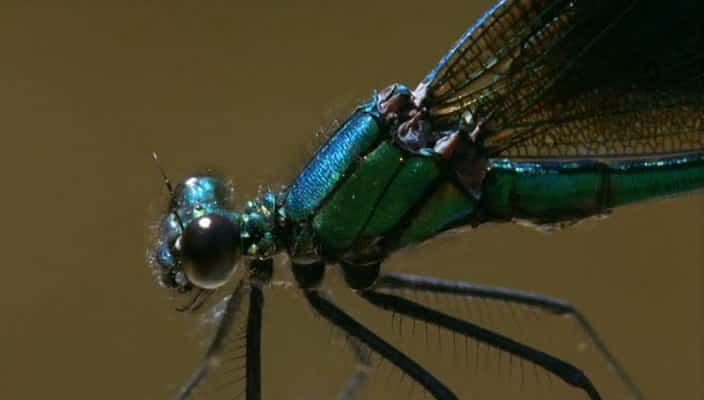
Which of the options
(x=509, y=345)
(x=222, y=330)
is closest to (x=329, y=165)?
(x=222, y=330)

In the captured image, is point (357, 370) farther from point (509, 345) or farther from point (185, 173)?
point (185, 173)

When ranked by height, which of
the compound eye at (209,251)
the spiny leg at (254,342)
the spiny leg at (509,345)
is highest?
the compound eye at (209,251)

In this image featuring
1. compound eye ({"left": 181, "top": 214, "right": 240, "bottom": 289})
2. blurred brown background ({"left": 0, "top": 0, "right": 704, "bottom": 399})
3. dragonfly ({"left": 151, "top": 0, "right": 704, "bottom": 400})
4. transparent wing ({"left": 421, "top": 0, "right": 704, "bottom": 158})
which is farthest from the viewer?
blurred brown background ({"left": 0, "top": 0, "right": 704, "bottom": 399})

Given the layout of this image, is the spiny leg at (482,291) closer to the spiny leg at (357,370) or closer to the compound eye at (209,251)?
the spiny leg at (357,370)

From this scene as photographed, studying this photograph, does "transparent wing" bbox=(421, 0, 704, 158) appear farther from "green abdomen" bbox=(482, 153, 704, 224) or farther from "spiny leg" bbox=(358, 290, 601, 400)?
"spiny leg" bbox=(358, 290, 601, 400)

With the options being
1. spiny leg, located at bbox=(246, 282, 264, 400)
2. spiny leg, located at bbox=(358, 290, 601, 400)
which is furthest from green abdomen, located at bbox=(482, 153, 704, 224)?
spiny leg, located at bbox=(246, 282, 264, 400)

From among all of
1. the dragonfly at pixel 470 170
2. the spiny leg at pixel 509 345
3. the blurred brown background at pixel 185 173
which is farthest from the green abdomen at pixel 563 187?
the spiny leg at pixel 509 345
